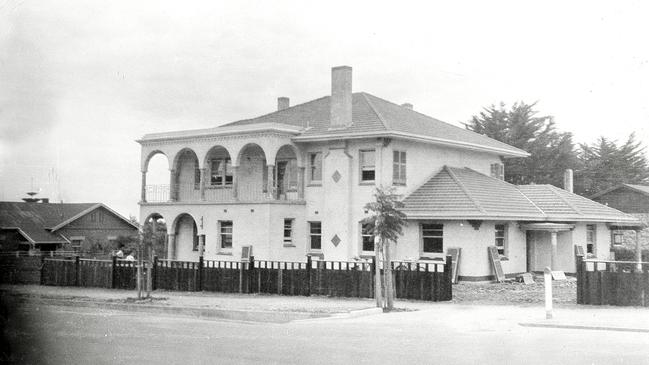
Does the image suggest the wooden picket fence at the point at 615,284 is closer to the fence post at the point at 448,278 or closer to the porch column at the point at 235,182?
the fence post at the point at 448,278

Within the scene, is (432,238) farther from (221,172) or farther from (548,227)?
(221,172)

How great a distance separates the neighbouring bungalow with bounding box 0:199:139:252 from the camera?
55.5 metres

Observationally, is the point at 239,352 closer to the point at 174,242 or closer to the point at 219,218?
the point at 219,218

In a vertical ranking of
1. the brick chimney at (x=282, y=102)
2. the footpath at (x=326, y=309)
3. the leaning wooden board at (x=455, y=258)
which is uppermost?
the brick chimney at (x=282, y=102)

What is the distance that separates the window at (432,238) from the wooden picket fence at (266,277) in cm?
578

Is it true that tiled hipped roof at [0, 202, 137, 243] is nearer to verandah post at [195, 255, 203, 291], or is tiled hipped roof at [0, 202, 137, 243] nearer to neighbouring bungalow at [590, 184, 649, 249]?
verandah post at [195, 255, 203, 291]

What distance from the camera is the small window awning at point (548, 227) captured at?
103 ft

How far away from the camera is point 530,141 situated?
200 feet

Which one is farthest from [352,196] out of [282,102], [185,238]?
[282,102]

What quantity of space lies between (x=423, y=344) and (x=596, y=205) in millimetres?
25046

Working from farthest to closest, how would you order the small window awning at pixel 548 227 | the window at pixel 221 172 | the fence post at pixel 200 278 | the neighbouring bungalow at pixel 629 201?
the neighbouring bungalow at pixel 629 201
the window at pixel 221 172
the small window awning at pixel 548 227
the fence post at pixel 200 278

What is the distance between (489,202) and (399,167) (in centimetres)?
392

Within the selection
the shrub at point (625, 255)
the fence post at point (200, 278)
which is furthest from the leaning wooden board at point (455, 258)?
the shrub at point (625, 255)

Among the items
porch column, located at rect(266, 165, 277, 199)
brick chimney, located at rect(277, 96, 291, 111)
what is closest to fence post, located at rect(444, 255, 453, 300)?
porch column, located at rect(266, 165, 277, 199)
